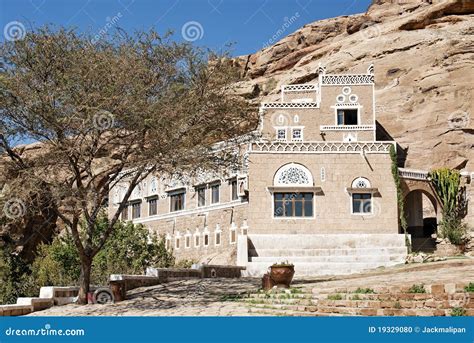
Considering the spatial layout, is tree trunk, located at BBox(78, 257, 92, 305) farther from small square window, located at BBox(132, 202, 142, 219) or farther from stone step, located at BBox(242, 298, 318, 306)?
small square window, located at BBox(132, 202, 142, 219)

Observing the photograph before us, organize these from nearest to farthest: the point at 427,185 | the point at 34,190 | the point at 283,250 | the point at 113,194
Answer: the point at 34,190 → the point at 283,250 → the point at 427,185 → the point at 113,194

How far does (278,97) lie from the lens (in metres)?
50.9

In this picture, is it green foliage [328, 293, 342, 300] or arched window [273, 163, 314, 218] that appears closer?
green foliage [328, 293, 342, 300]

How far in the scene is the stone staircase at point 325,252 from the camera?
→ 2697 cm

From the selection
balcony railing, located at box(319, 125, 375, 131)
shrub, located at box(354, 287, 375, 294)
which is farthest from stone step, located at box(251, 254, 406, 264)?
balcony railing, located at box(319, 125, 375, 131)

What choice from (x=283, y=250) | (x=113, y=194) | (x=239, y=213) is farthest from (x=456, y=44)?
(x=113, y=194)

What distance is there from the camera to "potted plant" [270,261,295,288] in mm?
19016

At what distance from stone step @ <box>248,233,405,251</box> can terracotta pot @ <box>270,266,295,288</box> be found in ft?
35.2

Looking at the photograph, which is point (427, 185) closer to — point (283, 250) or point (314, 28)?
point (283, 250)

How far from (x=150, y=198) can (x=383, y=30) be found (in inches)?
971

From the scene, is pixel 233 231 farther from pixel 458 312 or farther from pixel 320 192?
pixel 458 312

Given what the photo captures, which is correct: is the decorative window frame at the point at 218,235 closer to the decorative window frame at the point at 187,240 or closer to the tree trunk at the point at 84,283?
the decorative window frame at the point at 187,240

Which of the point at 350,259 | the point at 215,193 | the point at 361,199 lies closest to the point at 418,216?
the point at 361,199

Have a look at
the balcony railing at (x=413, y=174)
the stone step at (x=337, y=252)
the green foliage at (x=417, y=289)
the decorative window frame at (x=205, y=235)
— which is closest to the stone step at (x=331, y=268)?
the stone step at (x=337, y=252)
